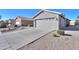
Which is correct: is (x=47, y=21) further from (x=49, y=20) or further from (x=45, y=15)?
(x=45, y=15)

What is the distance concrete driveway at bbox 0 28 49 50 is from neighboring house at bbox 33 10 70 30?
0.25 m

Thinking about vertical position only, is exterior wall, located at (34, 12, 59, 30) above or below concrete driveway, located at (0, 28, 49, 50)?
above

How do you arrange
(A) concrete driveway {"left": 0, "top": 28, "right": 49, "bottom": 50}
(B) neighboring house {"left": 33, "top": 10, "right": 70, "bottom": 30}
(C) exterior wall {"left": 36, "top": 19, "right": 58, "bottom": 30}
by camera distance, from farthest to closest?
(C) exterior wall {"left": 36, "top": 19, "right": 58, "bottom": 30}
(B) neighboring house {"left": 33, "top": 10, "right": 70, "bottom": 30}
(A) concrete driveway {"left": 0, "top": 28, "right": 49, "bottom": 50}

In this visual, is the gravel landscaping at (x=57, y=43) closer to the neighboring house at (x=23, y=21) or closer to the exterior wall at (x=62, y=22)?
the exterior wall at (x=62, y=22)

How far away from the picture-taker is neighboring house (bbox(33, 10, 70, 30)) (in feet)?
12.1

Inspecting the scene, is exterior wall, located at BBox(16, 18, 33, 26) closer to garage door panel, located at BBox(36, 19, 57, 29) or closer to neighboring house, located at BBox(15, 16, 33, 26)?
neighboring house, located at BBox(15, 16, 33, 26)

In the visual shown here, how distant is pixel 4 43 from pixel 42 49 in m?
1.32

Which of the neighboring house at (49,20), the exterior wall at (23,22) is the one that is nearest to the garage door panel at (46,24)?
the neighboring house at (49,20)

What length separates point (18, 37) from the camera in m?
3.66

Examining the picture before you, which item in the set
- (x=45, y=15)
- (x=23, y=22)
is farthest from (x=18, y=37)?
(x=45, y=15)

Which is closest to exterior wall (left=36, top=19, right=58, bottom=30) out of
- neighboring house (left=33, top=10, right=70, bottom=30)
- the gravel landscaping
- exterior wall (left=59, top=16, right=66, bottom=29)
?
neighboring house (left=33, top=10, right=70, bottom=30)

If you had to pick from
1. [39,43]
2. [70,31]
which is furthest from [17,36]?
[70,31]
